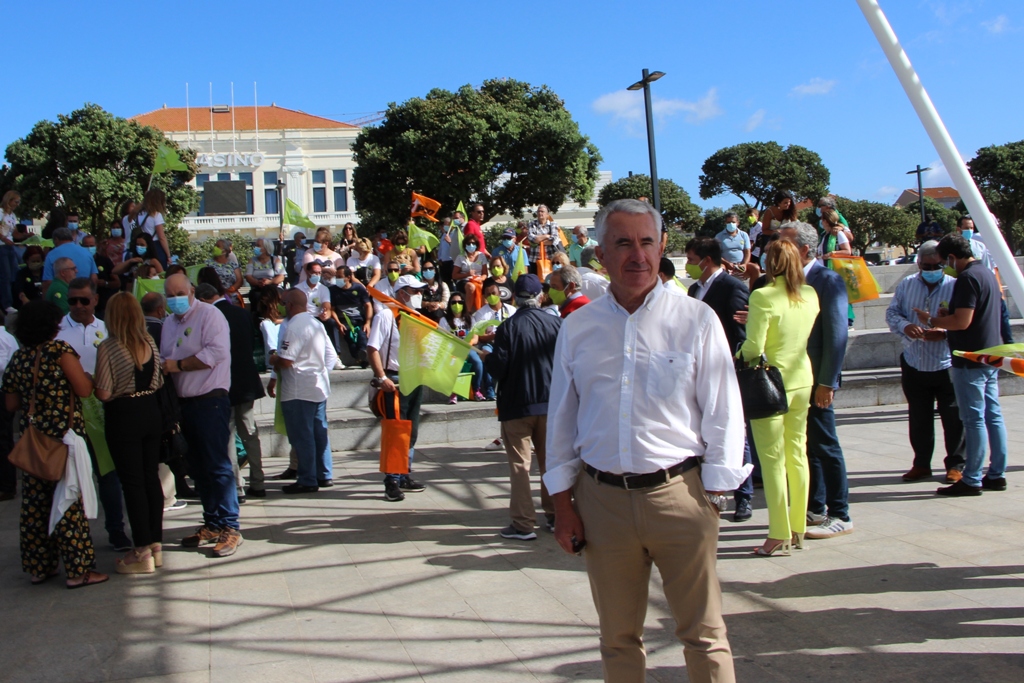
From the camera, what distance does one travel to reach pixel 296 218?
1695 centimetres

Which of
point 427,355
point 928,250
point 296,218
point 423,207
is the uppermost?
point 423,207

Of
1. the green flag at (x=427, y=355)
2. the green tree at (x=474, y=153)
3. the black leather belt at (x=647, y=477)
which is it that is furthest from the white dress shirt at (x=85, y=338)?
the green tree at (x=474, y=153)

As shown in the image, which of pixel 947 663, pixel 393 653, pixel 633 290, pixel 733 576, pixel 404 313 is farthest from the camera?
pixel 404 313

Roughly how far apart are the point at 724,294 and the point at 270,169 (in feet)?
246

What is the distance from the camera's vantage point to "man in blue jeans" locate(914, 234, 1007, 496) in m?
6.43

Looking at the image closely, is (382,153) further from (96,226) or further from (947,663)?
(947,663)

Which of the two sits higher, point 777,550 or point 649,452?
point 649,452

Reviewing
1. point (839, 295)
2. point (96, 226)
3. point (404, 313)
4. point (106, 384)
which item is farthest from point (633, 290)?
point (96, 226)

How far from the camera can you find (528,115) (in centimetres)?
4288

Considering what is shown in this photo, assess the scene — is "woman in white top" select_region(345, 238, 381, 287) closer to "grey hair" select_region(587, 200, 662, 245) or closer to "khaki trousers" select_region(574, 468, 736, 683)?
"grey hair" select_region(587, 200, 662, 245)

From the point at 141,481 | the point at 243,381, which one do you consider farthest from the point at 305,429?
the point at 141,481

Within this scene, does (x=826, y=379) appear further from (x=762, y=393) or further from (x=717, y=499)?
(x=717, y=499)

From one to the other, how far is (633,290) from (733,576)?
2.90 metres

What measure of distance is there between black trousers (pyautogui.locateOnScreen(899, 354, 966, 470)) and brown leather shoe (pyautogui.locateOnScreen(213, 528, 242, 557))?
5.53 metres
